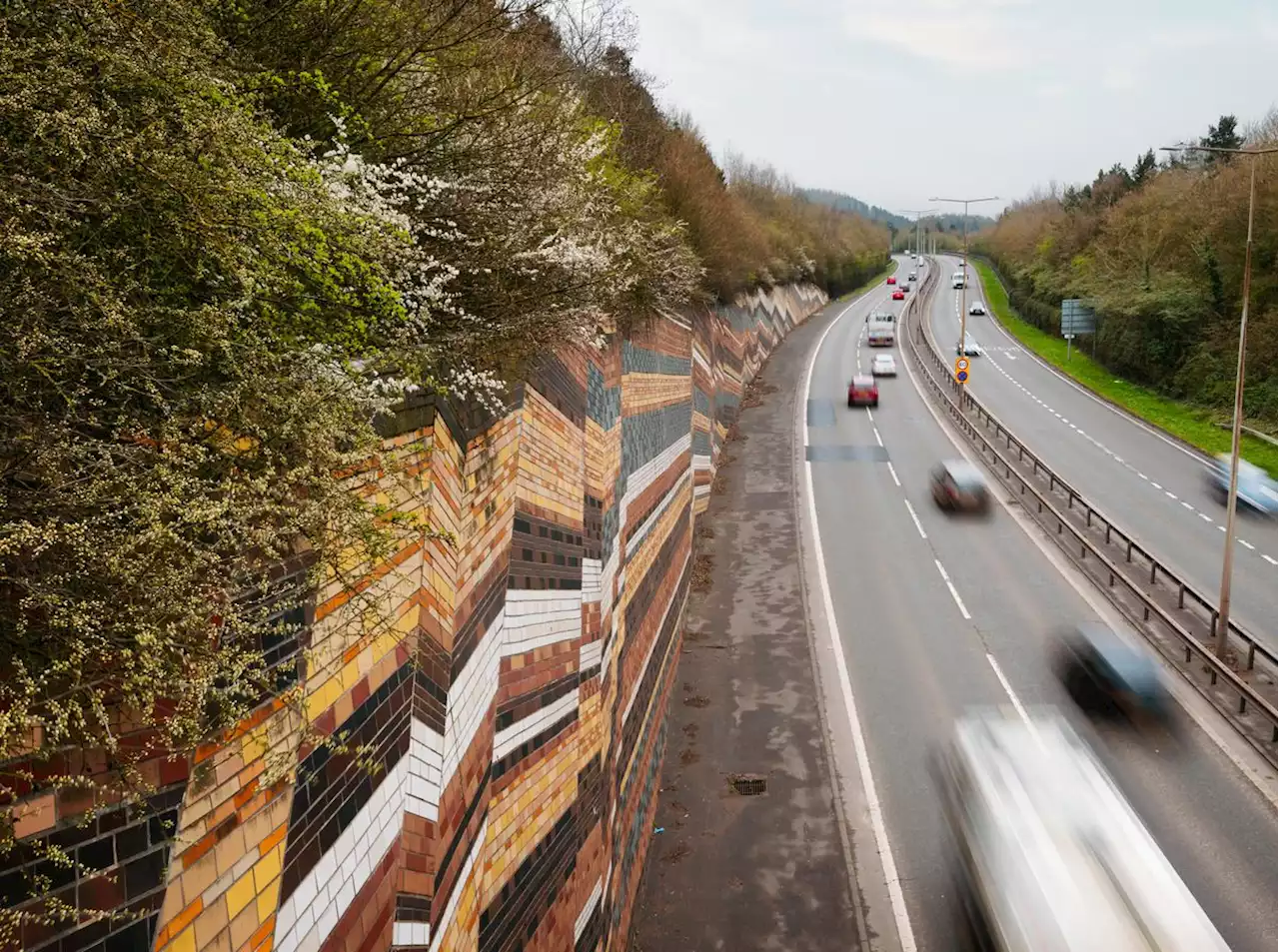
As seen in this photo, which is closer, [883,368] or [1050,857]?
[1050,857]

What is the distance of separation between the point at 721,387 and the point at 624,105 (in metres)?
14.8

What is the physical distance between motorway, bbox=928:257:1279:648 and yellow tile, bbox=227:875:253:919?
19.9 m

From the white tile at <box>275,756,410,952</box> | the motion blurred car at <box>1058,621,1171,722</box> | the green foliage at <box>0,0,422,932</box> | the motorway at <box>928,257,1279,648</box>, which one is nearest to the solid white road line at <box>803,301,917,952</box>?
the motion blurred car at <box>1058,621,1171,722</box>

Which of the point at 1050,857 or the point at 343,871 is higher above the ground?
the point at 343,871

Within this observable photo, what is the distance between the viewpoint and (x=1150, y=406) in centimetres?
3900

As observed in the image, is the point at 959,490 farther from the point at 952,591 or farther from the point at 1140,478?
the point at 1140,478

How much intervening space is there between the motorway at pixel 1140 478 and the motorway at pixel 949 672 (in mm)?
3007

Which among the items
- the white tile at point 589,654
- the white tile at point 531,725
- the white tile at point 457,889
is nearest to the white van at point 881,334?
the white tile at point 589,654

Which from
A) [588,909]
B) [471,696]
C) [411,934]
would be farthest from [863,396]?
[411,934]

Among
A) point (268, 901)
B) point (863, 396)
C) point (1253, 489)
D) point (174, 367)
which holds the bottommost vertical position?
point (1253, 489)

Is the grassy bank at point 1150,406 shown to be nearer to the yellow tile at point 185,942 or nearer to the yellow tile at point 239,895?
the yellow tile at point 239,895

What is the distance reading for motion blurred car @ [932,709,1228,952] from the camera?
8.43 meters

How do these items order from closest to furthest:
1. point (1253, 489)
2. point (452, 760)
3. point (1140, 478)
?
point (452, 760) → point (1253, 489) → point (1140, 478)

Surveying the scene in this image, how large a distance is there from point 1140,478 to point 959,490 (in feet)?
23.1
